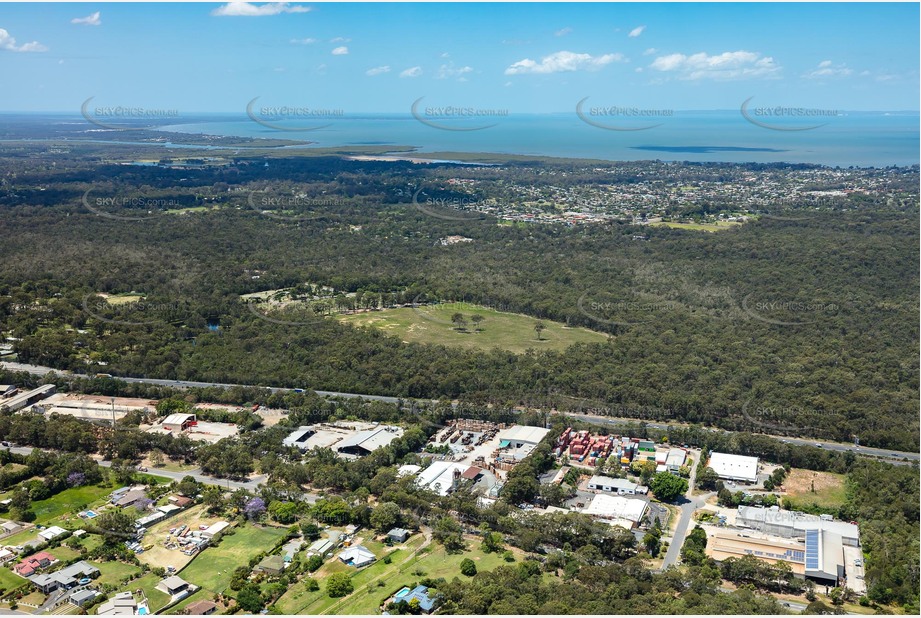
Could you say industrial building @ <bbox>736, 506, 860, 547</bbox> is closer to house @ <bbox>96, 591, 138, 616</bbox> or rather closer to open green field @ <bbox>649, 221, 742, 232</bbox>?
house @ <bbox>96, 591, 138, 616</bbox>

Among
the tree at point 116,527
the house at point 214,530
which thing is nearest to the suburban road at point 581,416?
the house at point 214,530

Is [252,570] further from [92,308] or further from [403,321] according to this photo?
[92,308]

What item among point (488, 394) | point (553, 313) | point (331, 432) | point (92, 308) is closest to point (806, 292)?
point (553, 313)

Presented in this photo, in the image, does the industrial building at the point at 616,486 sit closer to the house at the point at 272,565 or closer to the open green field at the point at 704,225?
the house at the point at 272,565

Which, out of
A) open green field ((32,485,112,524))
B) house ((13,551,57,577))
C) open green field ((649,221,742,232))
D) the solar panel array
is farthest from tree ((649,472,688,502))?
open green field ((649,221,742,232))

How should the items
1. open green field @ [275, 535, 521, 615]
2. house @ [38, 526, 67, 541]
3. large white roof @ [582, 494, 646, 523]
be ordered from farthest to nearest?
large white roof @ [582, 494, 646, 523] < house @ [38, 526, 67, 541] < open green field @ [275, 535, 521, 615]

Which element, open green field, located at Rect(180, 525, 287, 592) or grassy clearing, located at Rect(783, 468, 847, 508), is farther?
grassy clearing, located at Rect(783, 468, 847, 508)

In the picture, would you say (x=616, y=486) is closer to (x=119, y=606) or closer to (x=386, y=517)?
(x=386, y=517)
